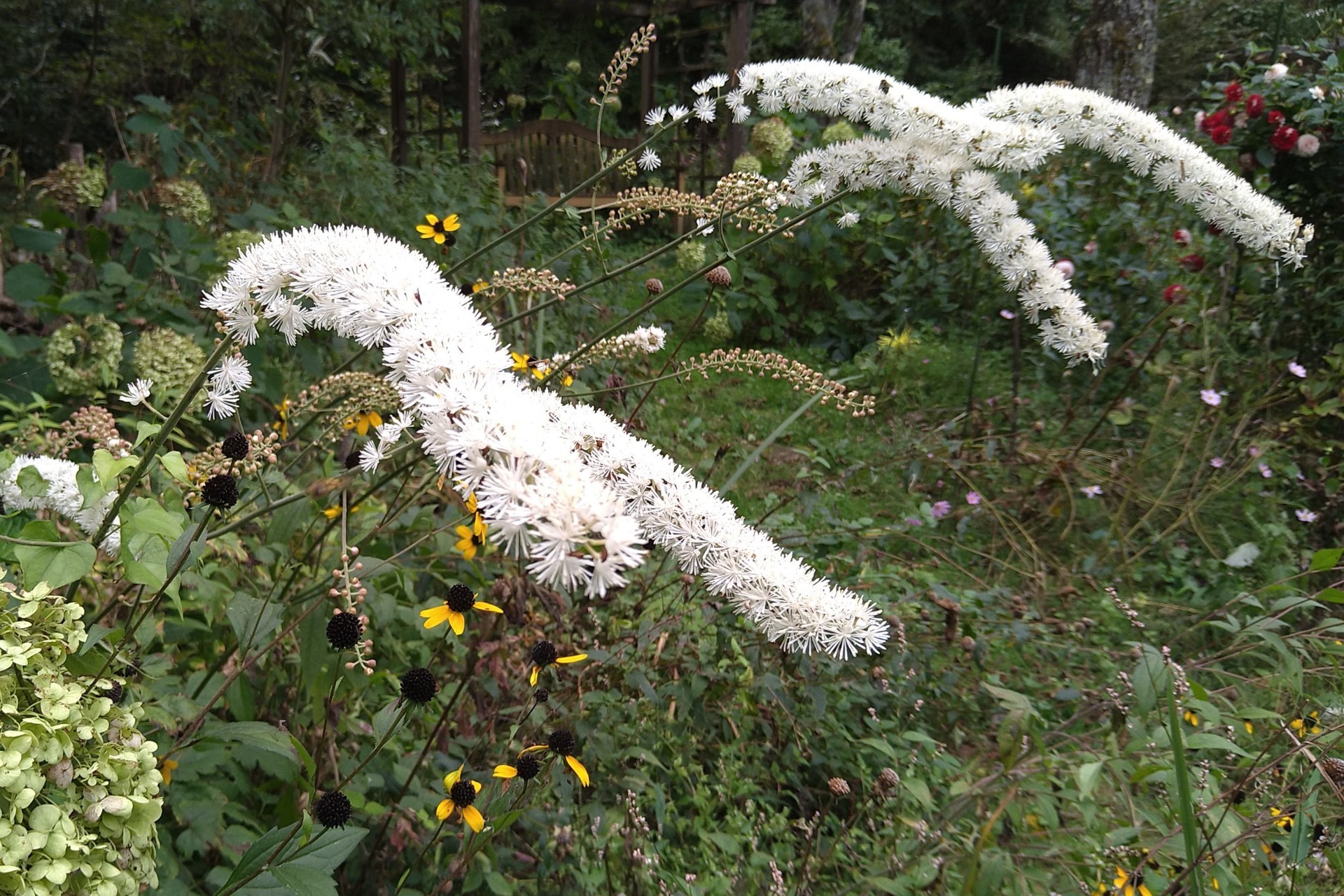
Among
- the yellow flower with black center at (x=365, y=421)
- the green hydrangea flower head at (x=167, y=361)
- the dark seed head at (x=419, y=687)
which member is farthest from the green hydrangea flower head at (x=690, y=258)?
the dark seed head at (x=419, y=687)

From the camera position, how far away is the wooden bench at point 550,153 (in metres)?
7.41

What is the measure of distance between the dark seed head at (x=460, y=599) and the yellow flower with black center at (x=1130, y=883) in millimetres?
1114

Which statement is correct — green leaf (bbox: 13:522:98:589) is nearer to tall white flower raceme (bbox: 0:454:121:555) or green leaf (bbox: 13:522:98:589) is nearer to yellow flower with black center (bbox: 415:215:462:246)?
tall white flower raceme (bbox: 0:454:121:555)

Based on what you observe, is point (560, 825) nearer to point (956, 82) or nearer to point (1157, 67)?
point (956, 82)

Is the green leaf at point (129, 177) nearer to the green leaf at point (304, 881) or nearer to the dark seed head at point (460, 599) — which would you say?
the dark seed head at point (460, 599)

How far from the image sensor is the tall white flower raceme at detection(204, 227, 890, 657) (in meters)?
0.64

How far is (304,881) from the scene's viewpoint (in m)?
0.92

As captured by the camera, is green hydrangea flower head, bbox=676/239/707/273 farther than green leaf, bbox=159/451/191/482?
Yes

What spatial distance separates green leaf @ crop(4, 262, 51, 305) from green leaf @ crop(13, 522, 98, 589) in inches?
73.7

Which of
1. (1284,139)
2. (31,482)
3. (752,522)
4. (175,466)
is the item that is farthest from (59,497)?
(1284,139)

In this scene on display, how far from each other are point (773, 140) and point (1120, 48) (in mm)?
4161

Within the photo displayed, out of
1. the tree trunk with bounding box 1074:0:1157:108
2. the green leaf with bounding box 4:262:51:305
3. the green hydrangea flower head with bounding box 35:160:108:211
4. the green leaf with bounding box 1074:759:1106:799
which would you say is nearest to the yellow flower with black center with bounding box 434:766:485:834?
the green leaf with bounding box 1074:759:1106:799

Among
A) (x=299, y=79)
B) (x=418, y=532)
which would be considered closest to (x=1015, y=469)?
(x=418, y=532)

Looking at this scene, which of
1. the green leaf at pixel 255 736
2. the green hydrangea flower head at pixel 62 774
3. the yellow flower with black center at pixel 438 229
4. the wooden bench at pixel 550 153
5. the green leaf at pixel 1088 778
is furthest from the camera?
the wooden bench at pixel 550 153
